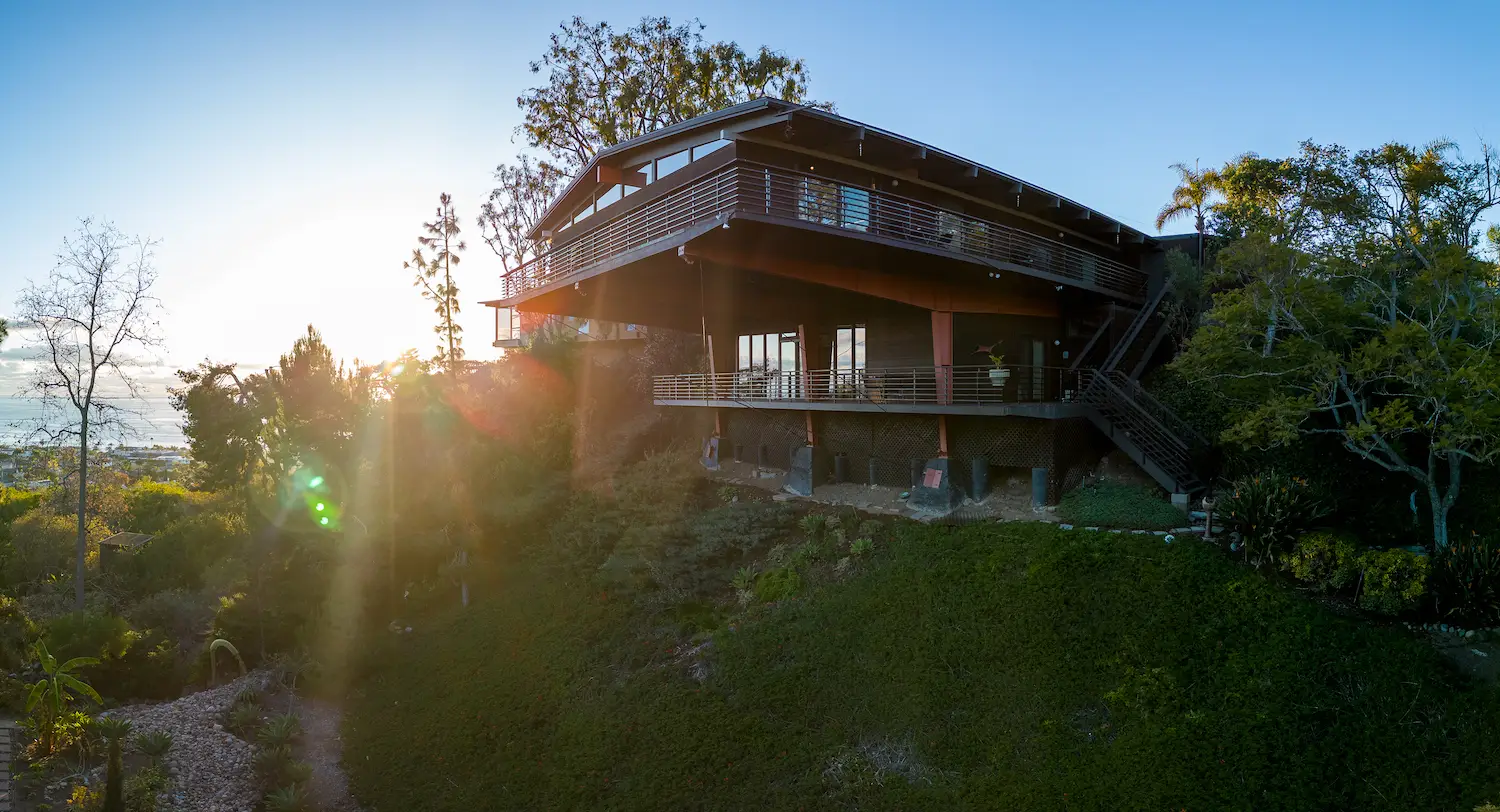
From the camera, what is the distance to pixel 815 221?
15.7m

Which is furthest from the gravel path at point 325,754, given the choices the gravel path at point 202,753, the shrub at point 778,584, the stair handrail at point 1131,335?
the stair handrail at point 1131,335

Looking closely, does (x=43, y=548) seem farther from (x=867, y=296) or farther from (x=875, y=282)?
(x=875, y=282)

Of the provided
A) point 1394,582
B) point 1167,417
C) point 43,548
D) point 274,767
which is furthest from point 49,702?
point 1167,417

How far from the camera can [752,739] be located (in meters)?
11.1

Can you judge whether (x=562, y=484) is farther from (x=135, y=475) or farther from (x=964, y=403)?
(x=135, y=475)

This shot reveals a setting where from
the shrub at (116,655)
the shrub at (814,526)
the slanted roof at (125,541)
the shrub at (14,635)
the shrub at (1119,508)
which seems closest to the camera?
the shrub at (1119,508)

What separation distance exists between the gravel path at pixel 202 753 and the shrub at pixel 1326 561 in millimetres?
18072

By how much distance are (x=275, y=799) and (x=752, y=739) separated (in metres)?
8.27

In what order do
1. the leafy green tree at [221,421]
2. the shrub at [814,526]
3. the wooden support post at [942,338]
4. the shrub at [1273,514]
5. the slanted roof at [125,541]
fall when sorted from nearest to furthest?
the shrub at [1273,514]
the shrub at [814,526]
the wooden support post at [942,338]
the slanted roof at [125,541]
the leafy green tree at [221,421]

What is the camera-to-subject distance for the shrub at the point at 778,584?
14695mm

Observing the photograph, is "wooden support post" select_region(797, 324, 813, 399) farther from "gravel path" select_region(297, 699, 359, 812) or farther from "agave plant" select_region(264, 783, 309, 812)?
"agave plant" select_region(264, 783, 309, 812)

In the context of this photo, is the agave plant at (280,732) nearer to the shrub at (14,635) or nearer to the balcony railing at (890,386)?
the shrub at (14,635)

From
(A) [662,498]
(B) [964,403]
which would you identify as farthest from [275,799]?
(B) [964,403]

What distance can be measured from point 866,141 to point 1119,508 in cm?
1059
